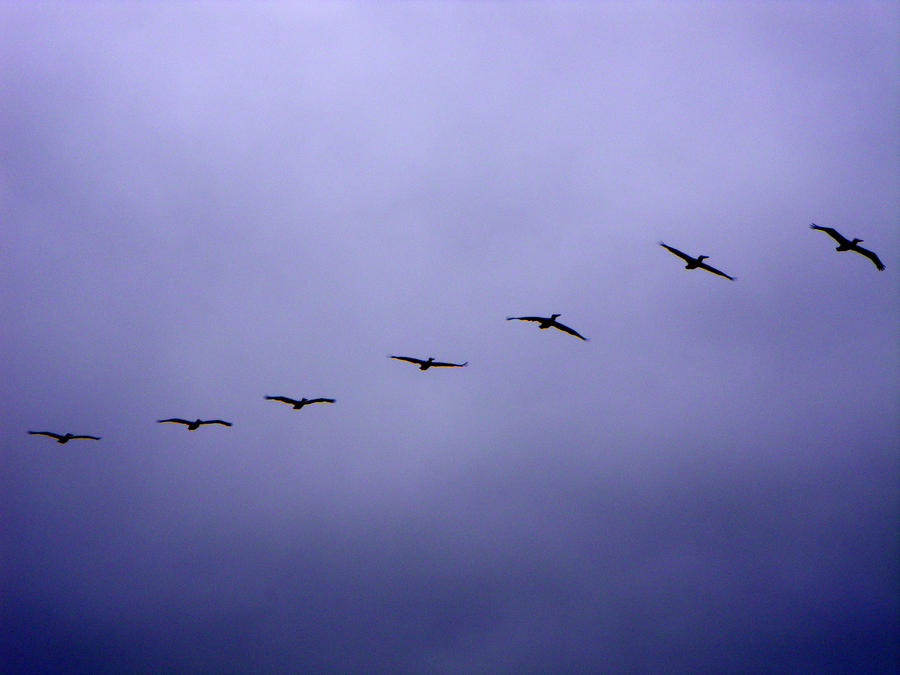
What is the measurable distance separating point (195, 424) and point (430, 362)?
23.4 m

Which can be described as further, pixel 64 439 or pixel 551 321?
pixel 64 439

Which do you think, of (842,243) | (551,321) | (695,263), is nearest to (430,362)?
(551,321)

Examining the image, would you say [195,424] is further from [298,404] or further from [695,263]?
[695,263]

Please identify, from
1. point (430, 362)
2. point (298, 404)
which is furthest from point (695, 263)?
point (298, 404)

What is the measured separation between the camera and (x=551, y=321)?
61844mm

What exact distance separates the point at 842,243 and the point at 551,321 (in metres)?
20.9

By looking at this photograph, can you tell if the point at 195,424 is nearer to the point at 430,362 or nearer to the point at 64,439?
the point at 64,439

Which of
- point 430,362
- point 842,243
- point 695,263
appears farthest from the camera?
point 430,362

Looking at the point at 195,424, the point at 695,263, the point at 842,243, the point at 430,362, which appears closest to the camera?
the point at 842,243

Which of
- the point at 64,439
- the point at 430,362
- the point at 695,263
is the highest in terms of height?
the point at 695,263

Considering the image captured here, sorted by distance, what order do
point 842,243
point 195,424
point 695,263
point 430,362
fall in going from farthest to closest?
point 195,424
point 430,362
point 695,263
point 842,243

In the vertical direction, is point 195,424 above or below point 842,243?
below

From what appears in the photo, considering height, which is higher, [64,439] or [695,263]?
[695,263]

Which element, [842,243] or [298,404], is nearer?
[842,243]
